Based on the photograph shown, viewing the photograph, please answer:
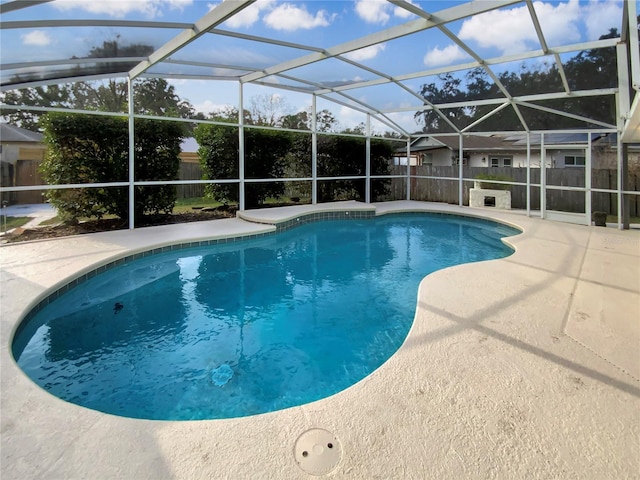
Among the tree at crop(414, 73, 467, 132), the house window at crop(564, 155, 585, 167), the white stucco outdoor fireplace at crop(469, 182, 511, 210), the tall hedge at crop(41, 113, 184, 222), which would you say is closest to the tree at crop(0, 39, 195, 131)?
the tall hedge at crop(41, 113, 184, 222)

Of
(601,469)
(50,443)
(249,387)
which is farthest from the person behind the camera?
(249,387)

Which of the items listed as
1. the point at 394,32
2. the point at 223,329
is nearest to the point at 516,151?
the point at 394,32

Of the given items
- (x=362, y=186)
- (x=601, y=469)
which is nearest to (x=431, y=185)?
(x=362, y=186)

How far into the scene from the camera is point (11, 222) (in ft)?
30.1

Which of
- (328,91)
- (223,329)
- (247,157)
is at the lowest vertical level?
(223,329)

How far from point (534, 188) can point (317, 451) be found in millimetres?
12738

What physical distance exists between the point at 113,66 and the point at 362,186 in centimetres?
866

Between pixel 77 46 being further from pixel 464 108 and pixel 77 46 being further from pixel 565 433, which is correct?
pixel 464 108

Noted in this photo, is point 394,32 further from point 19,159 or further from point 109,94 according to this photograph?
point 19,159

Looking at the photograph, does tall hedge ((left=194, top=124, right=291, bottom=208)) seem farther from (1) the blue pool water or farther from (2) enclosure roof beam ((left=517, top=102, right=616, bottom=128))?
(2) enclosure roof beam ((left=517, top=102, right=616, bottom=128))

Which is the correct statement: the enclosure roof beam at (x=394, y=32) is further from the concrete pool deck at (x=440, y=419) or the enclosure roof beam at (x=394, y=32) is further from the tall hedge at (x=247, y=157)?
the concrete pool deck at (x=440, y=419)

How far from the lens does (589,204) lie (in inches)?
A: 374

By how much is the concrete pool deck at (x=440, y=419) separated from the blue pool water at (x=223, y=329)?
19.7 inches

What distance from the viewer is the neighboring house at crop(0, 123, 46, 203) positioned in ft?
33.3
